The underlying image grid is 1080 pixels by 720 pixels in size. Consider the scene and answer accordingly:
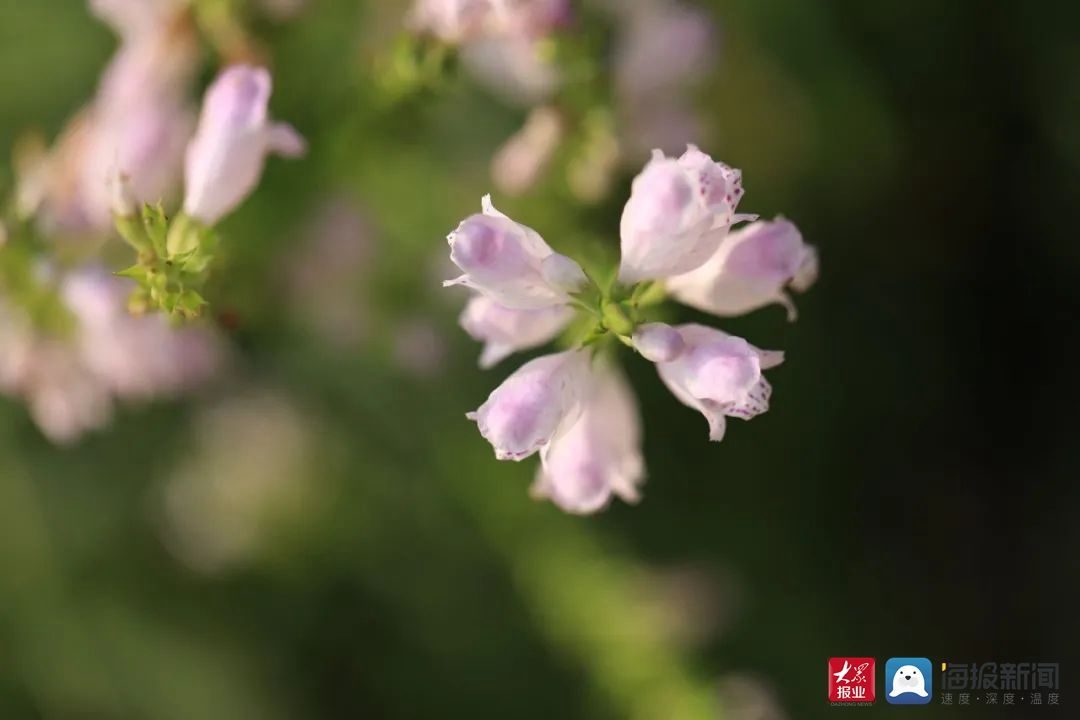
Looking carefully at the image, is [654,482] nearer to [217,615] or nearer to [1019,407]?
[1019,407]

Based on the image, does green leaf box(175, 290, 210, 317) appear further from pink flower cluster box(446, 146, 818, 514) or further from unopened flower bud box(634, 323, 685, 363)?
unopened flower bud box(634, 323, 685, 363)

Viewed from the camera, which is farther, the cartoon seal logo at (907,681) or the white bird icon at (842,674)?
the white bird icon at (842,674)

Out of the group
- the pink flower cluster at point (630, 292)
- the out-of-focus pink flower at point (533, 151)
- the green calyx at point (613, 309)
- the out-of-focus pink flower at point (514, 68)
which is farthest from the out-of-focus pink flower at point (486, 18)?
the green calyx at point (613, 309)

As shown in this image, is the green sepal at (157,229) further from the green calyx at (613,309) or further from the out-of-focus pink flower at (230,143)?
the green calyx at (613,309)

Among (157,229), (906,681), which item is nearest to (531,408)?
(157,229)

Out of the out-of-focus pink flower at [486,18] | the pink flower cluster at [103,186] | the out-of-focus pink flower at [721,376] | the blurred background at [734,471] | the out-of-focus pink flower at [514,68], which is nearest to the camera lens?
the out-of-focus pink flower at [721,376]

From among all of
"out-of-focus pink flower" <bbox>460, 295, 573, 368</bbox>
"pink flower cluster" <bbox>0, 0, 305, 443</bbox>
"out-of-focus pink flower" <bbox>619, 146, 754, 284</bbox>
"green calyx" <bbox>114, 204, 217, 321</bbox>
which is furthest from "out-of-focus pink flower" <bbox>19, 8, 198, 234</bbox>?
"out-of-focus pink flower" <bbox>619, 146, 754, 284</bbox>
